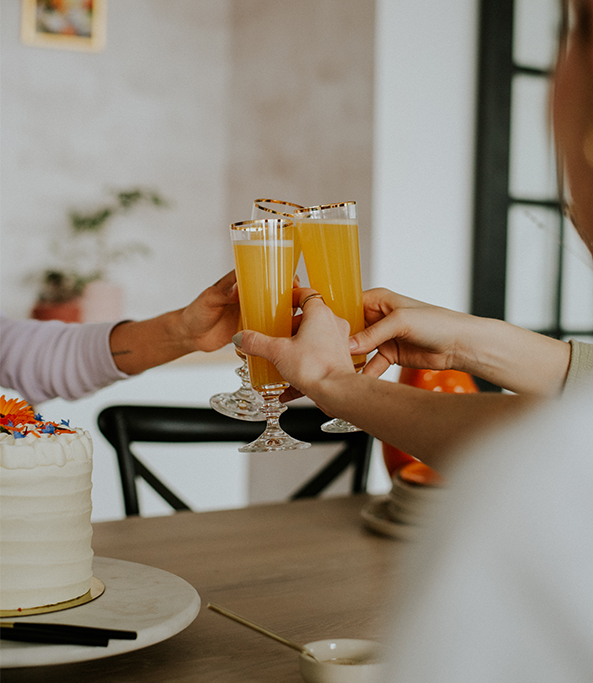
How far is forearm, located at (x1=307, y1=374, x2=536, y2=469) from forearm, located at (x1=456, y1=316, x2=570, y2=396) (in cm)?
45

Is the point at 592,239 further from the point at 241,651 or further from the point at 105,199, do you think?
the point at 105,199

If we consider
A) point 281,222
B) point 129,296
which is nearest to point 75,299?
point 129,296

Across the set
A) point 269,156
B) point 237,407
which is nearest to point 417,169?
point 269,156

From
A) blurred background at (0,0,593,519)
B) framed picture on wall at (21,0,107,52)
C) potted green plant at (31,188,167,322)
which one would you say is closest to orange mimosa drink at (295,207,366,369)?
blurred background at (0,0,593,519)

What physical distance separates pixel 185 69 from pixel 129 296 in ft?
3.69

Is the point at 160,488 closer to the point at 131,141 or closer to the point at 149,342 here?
the point at 149,342

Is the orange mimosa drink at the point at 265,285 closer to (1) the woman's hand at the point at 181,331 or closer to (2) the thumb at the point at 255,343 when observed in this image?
(2) the thumb at the point at 255,343

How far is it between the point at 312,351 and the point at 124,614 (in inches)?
11.8

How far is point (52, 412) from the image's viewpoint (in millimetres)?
2594

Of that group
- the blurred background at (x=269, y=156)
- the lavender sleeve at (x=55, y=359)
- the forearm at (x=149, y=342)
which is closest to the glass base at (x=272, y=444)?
the forearm at (x=149, y=342)

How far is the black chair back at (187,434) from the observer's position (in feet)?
4.84

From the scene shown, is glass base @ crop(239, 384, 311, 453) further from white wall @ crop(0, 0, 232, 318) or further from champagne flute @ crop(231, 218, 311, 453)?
white wall @ crop(0, 0, 232, 318)

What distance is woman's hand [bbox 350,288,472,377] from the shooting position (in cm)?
103

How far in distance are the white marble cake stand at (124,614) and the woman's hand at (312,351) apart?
23 cm
